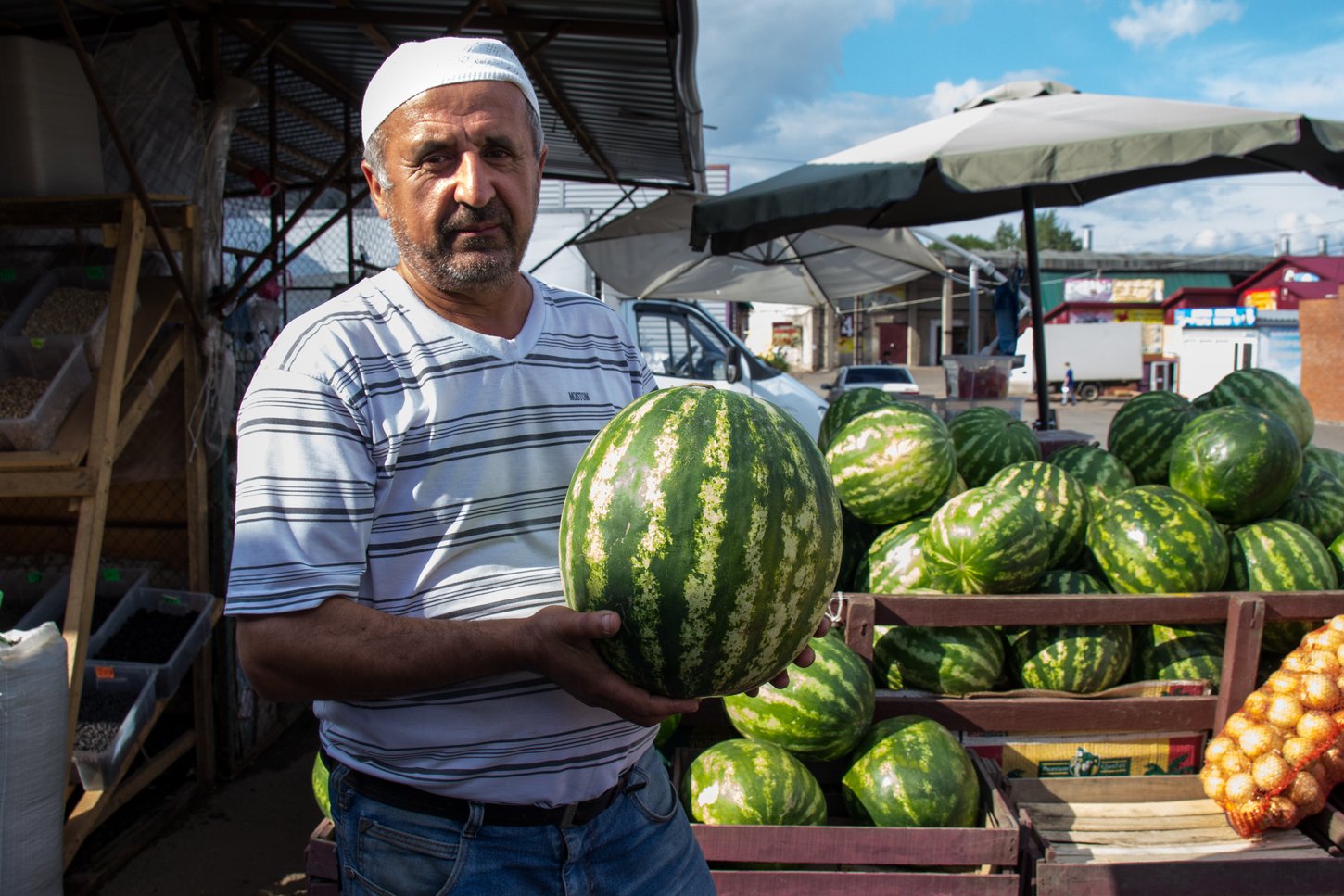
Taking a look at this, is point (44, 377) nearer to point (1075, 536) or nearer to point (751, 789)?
point (751, 789)

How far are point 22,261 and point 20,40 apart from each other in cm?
101

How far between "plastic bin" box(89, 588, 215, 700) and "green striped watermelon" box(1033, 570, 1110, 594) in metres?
3.62

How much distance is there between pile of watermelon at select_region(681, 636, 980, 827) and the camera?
2371 mm

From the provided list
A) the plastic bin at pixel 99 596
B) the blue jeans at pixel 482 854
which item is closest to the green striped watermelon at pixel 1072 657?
the blue jeans at pixel 482 854

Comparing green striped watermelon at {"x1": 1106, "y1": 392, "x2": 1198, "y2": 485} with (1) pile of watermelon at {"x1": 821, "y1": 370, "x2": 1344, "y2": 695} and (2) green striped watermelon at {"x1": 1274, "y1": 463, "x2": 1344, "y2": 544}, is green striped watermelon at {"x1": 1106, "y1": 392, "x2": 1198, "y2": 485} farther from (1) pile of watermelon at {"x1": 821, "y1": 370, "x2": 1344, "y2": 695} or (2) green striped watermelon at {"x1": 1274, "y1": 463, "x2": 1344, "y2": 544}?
(2) green striped watermelon at {"x1": 1274, "y1": 463, "x2": 1344, "y2": 544}

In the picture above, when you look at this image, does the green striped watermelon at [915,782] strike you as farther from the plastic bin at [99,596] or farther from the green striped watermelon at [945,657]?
the plastic bin at [99,596]

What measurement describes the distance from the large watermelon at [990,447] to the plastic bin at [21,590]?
457cm

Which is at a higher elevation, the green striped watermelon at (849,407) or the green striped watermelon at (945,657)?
the green striped watermelon at (849,407)

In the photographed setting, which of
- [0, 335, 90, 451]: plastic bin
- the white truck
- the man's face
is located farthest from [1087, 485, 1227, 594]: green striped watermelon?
the white truck

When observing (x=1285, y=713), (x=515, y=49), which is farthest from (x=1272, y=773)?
(x=515, y=49)

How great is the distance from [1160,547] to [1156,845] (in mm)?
1051

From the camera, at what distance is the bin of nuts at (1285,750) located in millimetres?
2613

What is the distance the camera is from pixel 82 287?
11.8ft

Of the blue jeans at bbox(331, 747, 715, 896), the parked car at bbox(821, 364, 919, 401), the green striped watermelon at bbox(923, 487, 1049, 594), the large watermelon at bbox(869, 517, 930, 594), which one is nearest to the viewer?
the blue jeans at bbox(331, 747, 715, 896)
